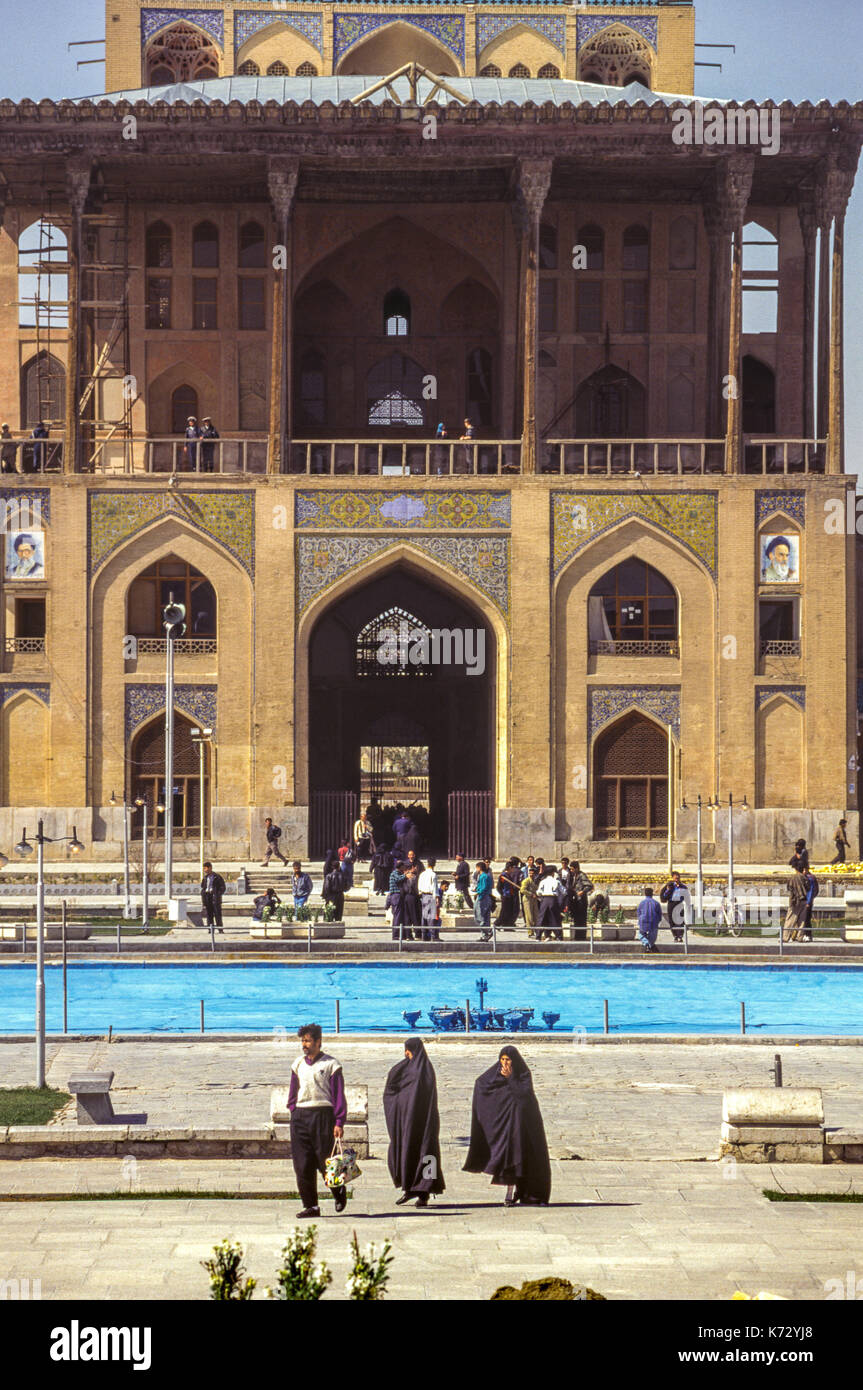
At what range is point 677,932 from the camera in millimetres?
22500

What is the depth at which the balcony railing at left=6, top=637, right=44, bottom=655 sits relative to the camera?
3241 cm

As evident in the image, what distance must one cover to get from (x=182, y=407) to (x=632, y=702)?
10477 mm

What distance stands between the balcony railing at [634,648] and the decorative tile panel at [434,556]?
176 centimetres

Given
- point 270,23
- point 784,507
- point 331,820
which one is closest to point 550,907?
point 331,820

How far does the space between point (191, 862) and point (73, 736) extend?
2.98 metres

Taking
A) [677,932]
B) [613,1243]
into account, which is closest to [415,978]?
[677,932]

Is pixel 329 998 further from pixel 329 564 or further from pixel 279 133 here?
pixel 279 133

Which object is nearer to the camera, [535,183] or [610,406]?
[535,183]

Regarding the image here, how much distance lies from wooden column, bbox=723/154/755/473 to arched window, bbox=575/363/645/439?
10.6 ft

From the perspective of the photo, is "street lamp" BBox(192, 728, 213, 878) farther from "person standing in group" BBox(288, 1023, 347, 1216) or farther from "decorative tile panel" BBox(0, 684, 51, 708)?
"person standing in group" BBox(288, 1023, 347, 1216)

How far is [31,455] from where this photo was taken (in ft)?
113

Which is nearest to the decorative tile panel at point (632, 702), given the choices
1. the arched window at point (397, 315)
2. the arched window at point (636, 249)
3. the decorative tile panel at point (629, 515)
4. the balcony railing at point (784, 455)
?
the decorative tile panel at point (629, 515)

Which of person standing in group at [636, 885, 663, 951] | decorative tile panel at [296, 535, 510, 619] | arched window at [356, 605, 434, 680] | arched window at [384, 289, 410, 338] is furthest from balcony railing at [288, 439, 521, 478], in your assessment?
person standing in group at [636, 885, 663, 951]

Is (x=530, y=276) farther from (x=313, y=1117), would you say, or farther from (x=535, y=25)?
(x=313, y=1117)
